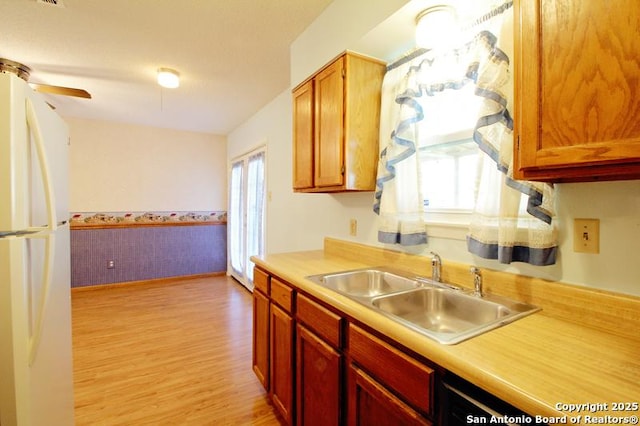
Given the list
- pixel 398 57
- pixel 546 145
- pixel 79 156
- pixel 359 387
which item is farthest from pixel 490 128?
pixel 79 156

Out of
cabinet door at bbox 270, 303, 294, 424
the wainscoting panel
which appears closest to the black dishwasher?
cabinet door at bbox 270, 303, 294, 424

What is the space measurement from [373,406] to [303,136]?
1698mm

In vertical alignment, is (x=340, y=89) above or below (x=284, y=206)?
above

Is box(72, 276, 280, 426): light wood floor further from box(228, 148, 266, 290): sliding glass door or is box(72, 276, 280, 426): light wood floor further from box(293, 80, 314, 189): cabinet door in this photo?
box(293, 80, 314, 189): cabinet door

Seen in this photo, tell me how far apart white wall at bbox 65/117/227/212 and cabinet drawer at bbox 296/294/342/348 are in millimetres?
4253

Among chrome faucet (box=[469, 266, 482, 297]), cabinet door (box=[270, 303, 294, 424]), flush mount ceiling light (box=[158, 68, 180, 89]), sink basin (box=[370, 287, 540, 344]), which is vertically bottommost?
cabinet door (box=[270, 303, 294, 424])

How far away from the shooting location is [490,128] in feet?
3.84

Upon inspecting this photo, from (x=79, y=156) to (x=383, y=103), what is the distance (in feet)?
15.5

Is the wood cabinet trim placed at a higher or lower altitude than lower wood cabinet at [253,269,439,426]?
higher

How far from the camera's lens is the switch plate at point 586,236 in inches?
38.2

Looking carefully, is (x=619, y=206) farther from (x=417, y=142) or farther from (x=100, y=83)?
(x=100, y=83)

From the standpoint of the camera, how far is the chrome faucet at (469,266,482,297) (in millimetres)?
1217

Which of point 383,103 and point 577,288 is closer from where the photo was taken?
point 577,288

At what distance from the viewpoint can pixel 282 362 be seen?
5.35 ft
